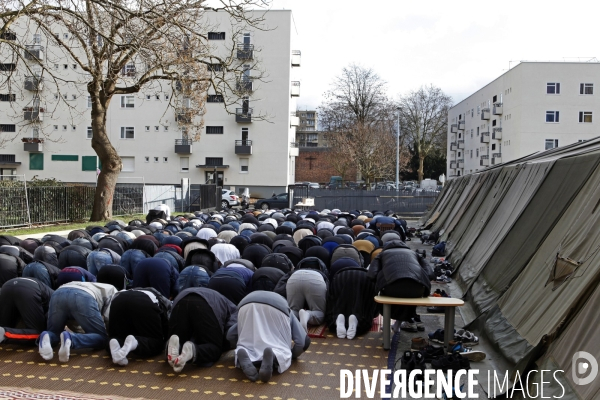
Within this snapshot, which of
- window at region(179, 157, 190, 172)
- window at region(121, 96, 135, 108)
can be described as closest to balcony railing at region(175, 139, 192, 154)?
window at region(179, 157, 190, 172)

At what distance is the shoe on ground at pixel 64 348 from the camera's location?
26.2ft

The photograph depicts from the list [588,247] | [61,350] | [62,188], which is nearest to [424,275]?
[588,247]

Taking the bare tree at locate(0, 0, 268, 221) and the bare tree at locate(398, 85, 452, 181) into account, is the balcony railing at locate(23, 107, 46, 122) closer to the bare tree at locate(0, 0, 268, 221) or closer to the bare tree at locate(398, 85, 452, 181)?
the bare tree at locate(0, 0, 268, 221)

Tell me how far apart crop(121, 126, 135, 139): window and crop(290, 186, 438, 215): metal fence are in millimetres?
21091

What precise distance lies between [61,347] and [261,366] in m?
2.88

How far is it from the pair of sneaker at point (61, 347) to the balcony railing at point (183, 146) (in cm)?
4553

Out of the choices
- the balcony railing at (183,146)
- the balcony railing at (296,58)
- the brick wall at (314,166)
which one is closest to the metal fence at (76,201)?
the balcony railing at (183,146)

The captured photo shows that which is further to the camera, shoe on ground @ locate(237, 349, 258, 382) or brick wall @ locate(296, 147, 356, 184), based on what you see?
brick wall @ locate(296, 147, 356, 184)

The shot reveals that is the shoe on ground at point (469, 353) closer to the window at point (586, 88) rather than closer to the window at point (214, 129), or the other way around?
the window at point (214, 129)

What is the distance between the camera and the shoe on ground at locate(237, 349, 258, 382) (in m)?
7.38

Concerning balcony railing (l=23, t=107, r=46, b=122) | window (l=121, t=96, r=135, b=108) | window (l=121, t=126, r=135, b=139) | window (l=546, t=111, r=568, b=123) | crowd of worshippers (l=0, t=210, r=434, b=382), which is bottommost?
crowd of worshippers (l=0, t=210, r=434, b=382)

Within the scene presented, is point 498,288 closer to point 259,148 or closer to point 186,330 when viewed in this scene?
point 186,330

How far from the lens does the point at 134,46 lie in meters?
13.1

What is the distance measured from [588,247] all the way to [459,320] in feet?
14.0
